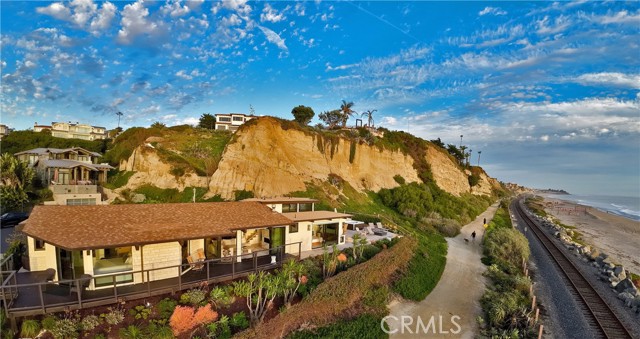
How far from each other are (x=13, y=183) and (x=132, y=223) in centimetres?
2946

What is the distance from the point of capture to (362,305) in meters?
16.0

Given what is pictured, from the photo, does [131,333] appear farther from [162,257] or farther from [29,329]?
[162,257]

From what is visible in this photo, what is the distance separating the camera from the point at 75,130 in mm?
79125

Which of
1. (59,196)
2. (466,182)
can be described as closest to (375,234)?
(59,196)

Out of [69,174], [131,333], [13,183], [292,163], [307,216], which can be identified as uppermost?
[292,163]

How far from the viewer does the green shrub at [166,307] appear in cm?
1194

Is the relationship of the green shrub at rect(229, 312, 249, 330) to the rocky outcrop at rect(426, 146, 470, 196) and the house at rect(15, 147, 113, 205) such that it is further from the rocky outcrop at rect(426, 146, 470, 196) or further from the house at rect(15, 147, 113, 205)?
the rocky outcrop at rect(426, 146, 470, 196)

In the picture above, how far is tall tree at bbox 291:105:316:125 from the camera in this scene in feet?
229

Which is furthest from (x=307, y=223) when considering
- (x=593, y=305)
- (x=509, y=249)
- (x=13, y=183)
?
(x=13, y=183)

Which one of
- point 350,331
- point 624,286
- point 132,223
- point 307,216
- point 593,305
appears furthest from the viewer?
point 307,216

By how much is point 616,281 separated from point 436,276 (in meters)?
15.4

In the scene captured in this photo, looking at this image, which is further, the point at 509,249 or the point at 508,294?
the point at 509,249

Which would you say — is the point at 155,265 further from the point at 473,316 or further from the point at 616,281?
the point at 616,281

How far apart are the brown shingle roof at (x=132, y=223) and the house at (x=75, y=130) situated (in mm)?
74016
